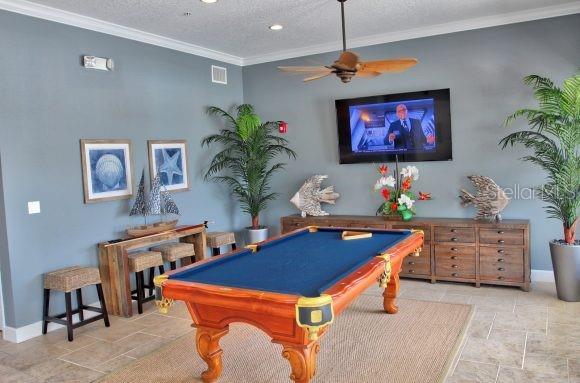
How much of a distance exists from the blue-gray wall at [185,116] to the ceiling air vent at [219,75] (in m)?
0.10

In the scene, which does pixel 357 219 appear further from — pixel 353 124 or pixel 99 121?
pixel 99 121

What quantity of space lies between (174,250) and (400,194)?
267 centimetres

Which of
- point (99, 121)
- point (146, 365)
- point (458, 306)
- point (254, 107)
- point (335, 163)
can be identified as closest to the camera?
point (146, 365)

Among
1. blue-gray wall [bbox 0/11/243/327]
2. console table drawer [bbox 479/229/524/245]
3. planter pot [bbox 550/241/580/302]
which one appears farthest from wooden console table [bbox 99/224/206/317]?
planter pot [bbox 550/241/580/302]

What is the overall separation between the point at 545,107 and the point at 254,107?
376cm

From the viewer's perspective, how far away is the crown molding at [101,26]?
4.05 meters

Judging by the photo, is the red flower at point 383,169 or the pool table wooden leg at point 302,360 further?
the red flower at point 383,169

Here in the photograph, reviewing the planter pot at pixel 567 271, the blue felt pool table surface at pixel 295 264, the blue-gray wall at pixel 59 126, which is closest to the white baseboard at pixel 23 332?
the blue-gray wall at pixel 59 126

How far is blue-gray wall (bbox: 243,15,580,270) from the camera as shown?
499 cm

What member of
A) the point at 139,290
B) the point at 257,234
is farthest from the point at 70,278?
the point at 257,234

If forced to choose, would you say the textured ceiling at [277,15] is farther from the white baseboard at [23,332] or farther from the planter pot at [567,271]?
the white baseboard at [23,332]

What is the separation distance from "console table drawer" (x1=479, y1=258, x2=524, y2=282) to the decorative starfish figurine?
3.61m

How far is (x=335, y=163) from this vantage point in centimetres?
623

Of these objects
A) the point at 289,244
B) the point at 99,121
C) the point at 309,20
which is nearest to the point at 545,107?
the point at 309,20
